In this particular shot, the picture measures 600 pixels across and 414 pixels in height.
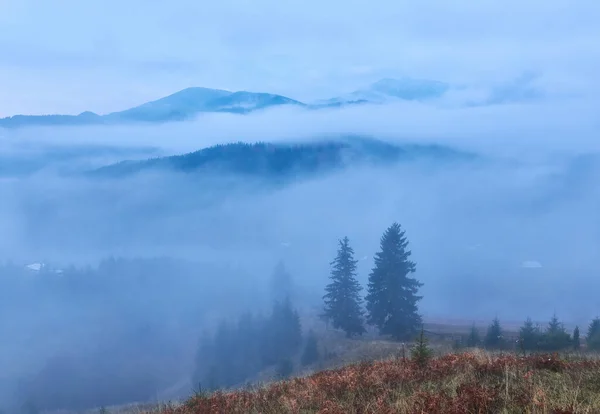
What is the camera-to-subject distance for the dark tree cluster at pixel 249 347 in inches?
3115

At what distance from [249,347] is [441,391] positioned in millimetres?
84549

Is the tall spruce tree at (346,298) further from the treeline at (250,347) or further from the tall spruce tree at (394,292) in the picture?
the treeline at (250,347)

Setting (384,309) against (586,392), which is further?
(384,309)

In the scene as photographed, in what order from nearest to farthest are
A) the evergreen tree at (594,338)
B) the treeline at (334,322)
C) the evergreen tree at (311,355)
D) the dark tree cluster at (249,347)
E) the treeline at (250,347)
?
the evergreen tree at (594,338) → the treeline at (334,322) → the evergreen tree at (311,355) → the treeline at (250,347) → the dark tree cluster at (249,347)

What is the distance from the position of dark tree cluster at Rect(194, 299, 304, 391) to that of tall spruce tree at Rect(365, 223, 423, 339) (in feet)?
42.6

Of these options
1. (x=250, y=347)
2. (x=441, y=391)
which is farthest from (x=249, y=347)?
(x=441, y=391)

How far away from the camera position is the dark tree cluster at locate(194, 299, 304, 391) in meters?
79.1

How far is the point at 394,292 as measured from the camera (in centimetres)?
6138

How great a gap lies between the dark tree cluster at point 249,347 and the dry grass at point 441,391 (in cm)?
6284

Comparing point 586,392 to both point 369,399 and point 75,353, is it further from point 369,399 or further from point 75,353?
point 75,353

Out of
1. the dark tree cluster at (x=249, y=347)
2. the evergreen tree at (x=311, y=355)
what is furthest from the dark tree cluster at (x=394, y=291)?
the dark tree cluster at (x=249, y=347)

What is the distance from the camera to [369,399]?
25.3 ft

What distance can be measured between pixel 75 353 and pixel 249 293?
154 feet

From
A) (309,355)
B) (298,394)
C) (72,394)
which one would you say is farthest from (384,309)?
(72,394)
